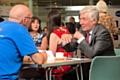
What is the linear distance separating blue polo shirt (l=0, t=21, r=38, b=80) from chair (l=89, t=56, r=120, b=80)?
58 centimetres

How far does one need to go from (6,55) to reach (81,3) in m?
8.95

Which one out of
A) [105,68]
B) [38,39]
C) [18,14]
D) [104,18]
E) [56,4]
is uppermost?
[18,14]

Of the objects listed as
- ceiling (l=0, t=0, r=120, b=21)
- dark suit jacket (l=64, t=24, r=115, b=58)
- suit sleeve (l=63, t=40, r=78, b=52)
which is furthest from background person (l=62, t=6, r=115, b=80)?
ceiling (l=0, t=0, r=120, b=21)

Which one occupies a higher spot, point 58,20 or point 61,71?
point 58,20

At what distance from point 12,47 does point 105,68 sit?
34.6 inches

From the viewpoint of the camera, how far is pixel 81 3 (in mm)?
10938

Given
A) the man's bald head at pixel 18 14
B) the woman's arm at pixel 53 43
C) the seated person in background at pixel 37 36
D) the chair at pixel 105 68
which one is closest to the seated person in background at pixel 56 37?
the woman's arm at pixel 53 43

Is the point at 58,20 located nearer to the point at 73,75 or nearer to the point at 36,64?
the point at 73,75

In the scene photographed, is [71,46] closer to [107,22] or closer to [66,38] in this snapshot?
[66,38]

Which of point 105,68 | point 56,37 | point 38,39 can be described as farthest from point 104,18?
point 105,68

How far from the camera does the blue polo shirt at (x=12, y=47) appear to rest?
2.23m

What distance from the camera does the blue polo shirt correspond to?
223cm

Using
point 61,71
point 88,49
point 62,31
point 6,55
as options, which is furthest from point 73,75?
point 6,55

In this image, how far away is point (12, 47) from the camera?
2256mm
